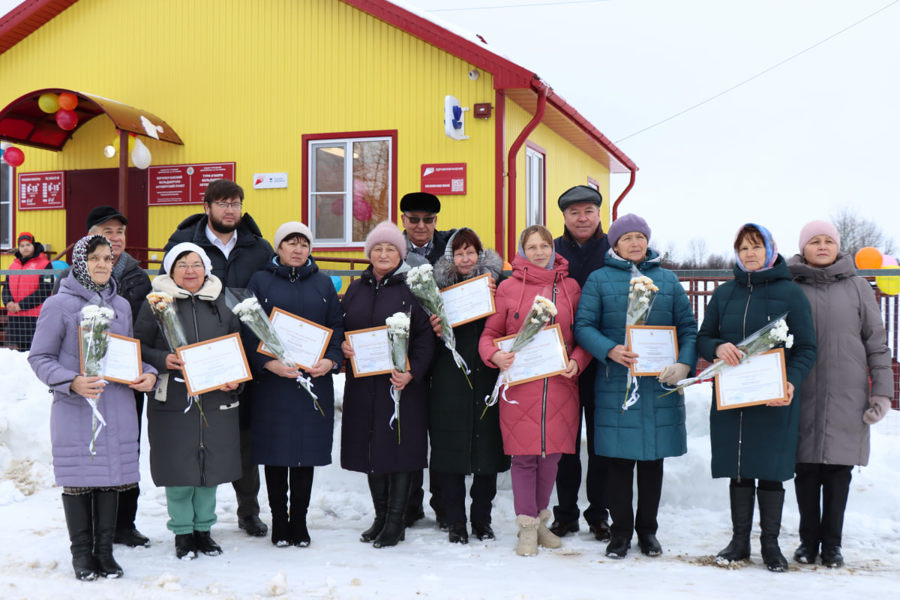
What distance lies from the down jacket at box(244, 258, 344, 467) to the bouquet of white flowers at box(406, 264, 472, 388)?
532 millimetres

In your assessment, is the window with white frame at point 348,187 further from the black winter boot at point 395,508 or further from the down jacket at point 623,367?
the down jacket at point 623,367

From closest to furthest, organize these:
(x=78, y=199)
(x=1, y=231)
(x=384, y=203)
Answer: (x=384, y=203), (x=78, y=199), (x=1, y=231)

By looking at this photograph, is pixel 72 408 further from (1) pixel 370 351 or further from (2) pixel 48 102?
(2) pixel 48 102

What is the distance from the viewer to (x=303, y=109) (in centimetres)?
1043

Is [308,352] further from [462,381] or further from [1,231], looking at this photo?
[1,231]

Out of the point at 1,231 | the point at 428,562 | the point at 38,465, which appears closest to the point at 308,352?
the point at 428,562

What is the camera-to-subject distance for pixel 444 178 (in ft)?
32.4

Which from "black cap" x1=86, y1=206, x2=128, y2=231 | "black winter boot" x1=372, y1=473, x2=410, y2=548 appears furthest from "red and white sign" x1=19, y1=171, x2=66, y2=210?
"black winter boot" x1=372, y1=473, x2=410, y2=548

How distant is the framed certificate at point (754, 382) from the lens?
3861 millimetres

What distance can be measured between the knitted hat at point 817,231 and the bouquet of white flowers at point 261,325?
2954mm

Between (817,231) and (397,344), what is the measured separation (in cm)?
245

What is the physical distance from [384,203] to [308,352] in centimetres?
618

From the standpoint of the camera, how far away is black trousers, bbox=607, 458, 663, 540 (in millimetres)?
4305

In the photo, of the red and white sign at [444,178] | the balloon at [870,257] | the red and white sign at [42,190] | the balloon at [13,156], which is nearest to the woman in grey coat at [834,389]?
the balloon at [870,257]
